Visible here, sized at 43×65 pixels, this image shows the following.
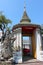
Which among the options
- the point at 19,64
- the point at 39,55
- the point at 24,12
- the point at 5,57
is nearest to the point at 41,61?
the point at 39,55

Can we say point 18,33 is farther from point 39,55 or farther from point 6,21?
point 6,21

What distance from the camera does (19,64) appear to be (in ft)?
33.7

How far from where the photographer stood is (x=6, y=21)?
813 inches

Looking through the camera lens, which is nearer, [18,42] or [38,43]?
[18,42]

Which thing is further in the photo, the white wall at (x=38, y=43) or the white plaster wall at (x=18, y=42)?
the white wall at (x=38, y=43)

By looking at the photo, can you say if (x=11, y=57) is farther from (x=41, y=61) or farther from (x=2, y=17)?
(x=2, y=17)

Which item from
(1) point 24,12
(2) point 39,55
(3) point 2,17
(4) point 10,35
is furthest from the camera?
(3) point 2,17

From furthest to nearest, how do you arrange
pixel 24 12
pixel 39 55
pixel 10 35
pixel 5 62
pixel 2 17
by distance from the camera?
pixel 2 17 < pixel 24 12 < pixel 39 55 < pixel 10 35 < pixel 5 62

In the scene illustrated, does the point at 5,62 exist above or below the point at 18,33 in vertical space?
below

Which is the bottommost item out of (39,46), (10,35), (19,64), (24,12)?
(19,64)

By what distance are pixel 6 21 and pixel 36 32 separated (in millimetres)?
9386

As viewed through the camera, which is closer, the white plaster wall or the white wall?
the white plaster wall

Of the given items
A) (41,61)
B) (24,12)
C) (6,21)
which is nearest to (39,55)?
(41,61)

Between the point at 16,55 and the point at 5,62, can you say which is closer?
the point at 5,62
